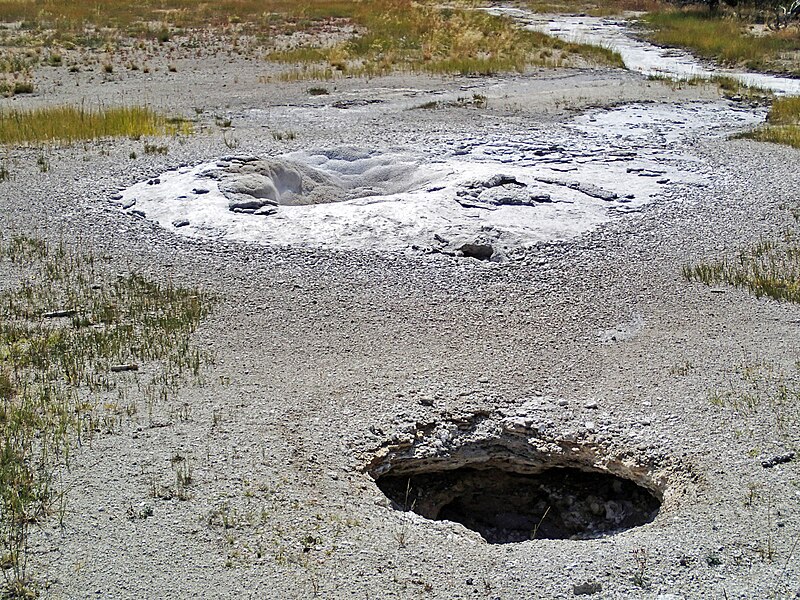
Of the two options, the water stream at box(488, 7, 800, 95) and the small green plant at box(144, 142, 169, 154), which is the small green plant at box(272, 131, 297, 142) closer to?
the small green plant at box(144, 142, 169, 154)

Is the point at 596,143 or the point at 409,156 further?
the point at 596,143

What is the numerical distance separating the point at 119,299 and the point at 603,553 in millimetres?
6373

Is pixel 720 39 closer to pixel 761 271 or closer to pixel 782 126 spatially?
pixel 782 126

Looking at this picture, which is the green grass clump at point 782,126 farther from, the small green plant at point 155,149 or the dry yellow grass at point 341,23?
the small green plant at point 155,149

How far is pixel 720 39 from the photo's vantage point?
35281mm

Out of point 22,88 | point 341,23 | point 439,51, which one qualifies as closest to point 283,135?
point 22,88

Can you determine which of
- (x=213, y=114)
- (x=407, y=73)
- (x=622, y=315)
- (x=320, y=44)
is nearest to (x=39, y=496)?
(x=622, y=315)

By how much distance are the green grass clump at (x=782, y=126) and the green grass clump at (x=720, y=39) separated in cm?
836

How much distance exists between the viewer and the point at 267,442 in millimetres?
6781

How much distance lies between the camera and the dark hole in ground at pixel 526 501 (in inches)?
261

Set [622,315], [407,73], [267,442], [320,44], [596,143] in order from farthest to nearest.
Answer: [320,44] → [407,73] → [596,143] → [622,315] → [267,442]

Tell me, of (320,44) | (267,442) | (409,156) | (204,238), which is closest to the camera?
(267,442)

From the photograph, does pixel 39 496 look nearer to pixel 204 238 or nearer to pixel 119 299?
pixel 119 299

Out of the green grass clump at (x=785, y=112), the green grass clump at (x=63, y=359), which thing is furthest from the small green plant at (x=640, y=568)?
the green grass clump at (x=785, y=112)
